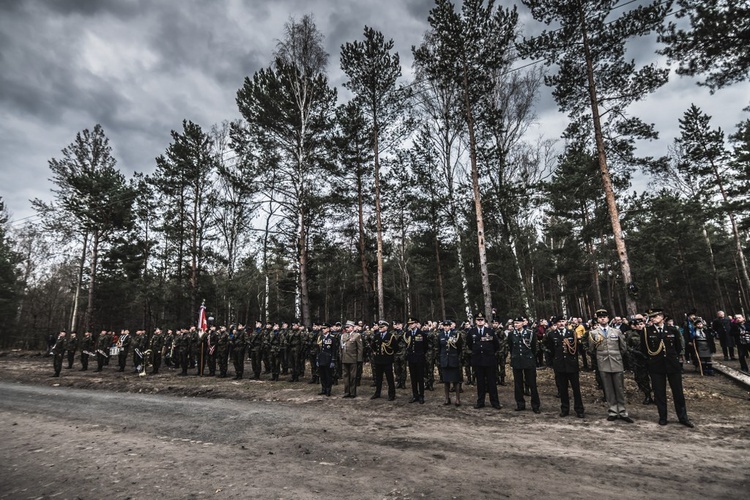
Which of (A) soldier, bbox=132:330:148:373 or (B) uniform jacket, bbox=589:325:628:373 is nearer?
(B) uniform jacket, bbox=589:325:628:373

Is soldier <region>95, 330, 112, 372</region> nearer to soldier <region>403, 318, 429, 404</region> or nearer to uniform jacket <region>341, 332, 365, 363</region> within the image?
uniform jacket <region>341, 332, 365, 363</region>

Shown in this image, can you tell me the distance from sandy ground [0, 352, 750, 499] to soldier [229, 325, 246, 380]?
15.4 feet

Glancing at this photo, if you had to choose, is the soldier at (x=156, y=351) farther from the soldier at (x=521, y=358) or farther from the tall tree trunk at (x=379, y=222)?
the soldier at (x=521, y=358)

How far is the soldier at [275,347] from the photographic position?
13.7 meters

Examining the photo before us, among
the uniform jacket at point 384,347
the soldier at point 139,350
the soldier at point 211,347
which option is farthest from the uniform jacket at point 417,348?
the soldier at point 139,350

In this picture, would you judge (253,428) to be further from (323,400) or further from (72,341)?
(72,341)

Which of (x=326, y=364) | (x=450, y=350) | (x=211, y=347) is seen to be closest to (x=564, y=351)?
(x=450, y=350)

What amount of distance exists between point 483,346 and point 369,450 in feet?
13.2

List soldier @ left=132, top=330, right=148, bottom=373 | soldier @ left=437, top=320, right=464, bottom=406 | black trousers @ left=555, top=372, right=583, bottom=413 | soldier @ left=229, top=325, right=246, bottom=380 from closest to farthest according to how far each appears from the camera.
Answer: black trousers @ left=555, top=372, right=583, bottom=413 < soldier @ left=437, top=320, right=464, bottom=406 < soldier @ left=229, top=325, right=246, bottom=380 < soldier @ left=132, top=330, right=148, bottom=373

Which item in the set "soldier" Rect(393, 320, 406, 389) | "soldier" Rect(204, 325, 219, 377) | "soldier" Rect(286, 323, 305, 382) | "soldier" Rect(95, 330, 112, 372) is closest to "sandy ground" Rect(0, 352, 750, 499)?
"soldier" Rect(393, 320, 406, 389)

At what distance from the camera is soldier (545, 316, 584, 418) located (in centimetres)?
738

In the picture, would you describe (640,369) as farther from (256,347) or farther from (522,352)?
(256,347)

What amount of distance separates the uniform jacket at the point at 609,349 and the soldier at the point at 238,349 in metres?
12.2

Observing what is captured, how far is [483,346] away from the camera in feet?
27.5
